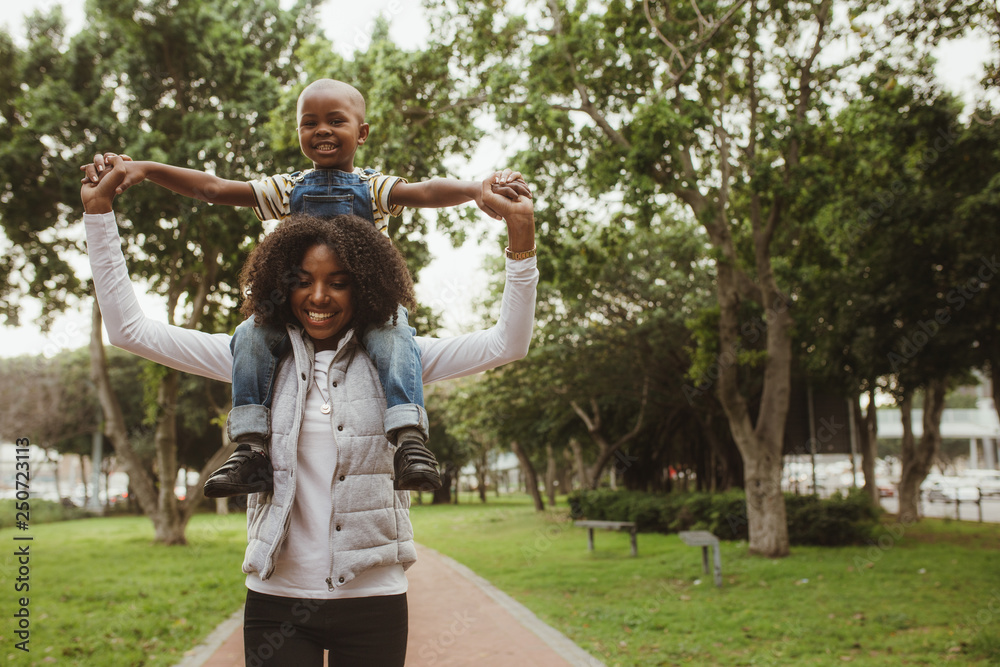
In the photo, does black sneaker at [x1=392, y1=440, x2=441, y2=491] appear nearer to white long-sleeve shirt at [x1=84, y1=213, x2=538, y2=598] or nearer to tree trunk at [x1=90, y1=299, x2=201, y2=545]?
white long-sleeve shirt at [x1=84, y1=213, x2=538, y2=598]

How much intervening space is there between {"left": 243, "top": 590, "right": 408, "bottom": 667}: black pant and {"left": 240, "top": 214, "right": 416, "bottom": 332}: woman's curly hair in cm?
79

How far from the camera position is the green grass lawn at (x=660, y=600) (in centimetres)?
728

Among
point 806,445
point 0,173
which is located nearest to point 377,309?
point 0,173

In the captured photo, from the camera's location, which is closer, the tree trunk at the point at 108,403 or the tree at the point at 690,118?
the tree at the point at 690,118

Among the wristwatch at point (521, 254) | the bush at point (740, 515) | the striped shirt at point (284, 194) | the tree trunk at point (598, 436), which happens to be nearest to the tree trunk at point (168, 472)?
the bush at point (740, 515)

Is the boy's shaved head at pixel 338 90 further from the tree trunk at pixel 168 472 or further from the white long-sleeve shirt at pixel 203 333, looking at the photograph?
the tree trunk at pixel 168 472

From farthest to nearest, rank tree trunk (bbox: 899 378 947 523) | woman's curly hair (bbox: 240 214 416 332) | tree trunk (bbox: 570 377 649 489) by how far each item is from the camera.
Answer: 1. tree trunk (bbox: 570 377 649 489)
2. tree trunk (bbox: 899 378 947 523)
3. woman's curly hair (bbox: 240 214 416 332)

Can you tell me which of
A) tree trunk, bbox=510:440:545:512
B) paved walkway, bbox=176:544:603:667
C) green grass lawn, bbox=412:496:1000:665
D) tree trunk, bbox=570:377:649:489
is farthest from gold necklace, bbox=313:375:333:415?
tree trunk, bbox=510:440:545:512

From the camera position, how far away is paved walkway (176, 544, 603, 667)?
6.82 metres

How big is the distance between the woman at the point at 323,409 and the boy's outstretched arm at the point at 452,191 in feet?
0.07

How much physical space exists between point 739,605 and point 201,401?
2930 centimetres

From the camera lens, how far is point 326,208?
2344 mm

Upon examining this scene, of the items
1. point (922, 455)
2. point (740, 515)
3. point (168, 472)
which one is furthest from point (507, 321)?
point (922, 455)

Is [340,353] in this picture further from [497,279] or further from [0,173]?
[497,279]
